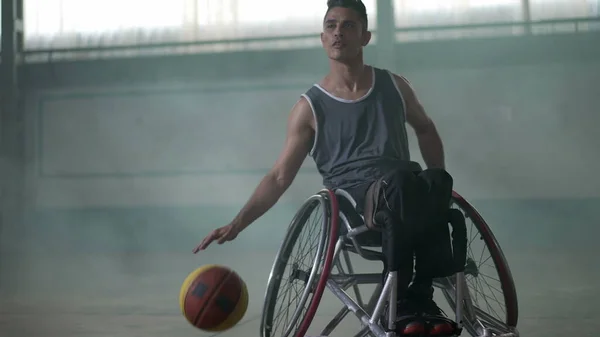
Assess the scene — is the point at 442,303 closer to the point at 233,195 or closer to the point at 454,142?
the point at 454,142

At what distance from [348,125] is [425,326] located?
0.55 meters

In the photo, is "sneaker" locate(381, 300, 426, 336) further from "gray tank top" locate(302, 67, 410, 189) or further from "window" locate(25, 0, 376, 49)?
"window" locate(25, 0, 376, 49)

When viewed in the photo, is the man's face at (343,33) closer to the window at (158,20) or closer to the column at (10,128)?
the window at (158,20)

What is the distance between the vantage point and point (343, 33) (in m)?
1.82

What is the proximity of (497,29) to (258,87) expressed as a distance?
2010 mm

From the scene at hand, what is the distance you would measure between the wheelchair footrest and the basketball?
0.48m

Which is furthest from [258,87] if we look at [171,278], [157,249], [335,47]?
[335,47]

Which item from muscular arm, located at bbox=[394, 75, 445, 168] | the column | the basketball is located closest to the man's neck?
muscular arm, located at bbox=[394, 75, 445, 168]

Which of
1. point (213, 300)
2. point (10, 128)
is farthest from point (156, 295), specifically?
point (10, 128)

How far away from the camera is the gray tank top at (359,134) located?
5.72 ft

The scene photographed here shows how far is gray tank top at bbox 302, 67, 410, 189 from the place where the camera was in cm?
174

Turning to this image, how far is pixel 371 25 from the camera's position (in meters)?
6.06

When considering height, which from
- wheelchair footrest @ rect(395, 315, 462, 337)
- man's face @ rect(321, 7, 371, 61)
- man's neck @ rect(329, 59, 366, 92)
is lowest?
wheelchair footrest @ rect(395, 315, 462, 337)

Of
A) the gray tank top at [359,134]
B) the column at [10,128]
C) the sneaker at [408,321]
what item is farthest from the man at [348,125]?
the column at [10,128]
